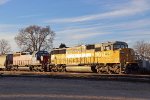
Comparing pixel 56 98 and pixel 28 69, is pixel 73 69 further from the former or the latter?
pixel 56 98

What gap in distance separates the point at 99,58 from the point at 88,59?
2.23 m

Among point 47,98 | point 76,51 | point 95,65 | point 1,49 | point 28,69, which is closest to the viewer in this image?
point 47,98

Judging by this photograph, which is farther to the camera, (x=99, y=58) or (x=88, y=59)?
(x=88, y=59)

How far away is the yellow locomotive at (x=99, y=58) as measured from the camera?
3778 cm

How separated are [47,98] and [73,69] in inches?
1137

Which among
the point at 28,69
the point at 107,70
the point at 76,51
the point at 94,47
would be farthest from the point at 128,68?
the point at 28,69

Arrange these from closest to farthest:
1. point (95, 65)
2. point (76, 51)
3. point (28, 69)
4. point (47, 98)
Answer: point (47, 98), point (95, 65), point (76, 51), point (28, 69)

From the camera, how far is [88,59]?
Answer: 42.2 meters

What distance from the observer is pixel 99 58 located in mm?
40250

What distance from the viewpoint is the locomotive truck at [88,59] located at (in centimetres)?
3784

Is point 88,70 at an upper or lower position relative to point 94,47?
lower

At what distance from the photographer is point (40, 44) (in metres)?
123

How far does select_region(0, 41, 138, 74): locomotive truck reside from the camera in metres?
37.8

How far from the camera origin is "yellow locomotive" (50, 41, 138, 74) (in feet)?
124
